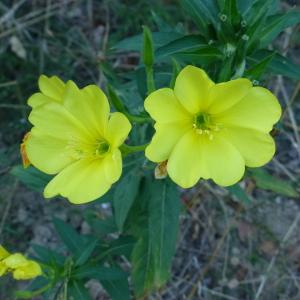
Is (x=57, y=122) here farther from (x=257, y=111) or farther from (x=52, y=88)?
(x=257, y=111)

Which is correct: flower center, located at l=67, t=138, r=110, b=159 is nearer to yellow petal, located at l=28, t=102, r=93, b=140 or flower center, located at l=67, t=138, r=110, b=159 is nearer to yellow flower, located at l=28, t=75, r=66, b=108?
yellow petal, located at l=28, t=102, r=93, b=140

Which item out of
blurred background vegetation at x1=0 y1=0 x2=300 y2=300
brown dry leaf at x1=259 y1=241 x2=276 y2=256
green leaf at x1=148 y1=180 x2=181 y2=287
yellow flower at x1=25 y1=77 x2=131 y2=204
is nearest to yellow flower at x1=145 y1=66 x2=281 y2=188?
Answer: yellow flower at x1=25 y1=77 x2=131 y2=204

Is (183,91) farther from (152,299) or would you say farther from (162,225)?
(152,299)

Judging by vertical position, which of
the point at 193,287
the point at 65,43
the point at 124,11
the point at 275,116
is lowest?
the point at 193,287

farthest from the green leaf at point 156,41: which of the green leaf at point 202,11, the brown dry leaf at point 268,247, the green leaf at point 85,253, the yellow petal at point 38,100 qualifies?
the brown dry leaf at point 268,247

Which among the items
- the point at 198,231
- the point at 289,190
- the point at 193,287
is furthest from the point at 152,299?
the point at 289,190

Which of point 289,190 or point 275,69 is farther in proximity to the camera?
point 289,190

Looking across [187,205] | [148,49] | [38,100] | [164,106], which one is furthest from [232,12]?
[187,205]

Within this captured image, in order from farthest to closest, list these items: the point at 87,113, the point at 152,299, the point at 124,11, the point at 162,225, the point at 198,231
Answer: the point at 124,11 < the point at 198,231 < the point at 152,299 < the point at 162,225 < the point at 87,113
